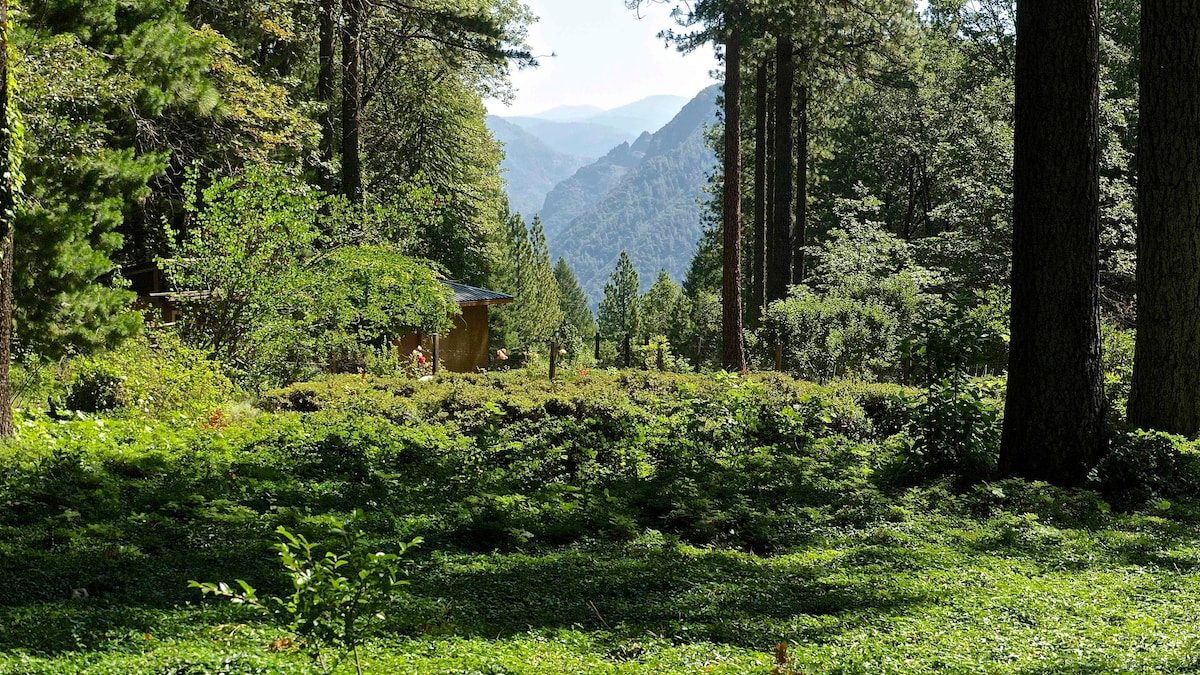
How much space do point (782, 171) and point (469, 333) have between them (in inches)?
482

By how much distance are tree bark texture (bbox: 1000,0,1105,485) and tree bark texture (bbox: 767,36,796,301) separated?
12990 millimetres

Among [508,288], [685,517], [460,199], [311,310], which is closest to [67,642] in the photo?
[685,517]

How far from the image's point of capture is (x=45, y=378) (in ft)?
34.6

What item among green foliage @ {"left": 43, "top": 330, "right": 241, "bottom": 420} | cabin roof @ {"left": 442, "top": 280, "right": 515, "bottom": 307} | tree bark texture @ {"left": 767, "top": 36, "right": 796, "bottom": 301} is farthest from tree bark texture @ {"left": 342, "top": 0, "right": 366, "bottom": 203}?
tree bark texture @ {"left": 767, "top": 36, "right": 796, "bottom": 301}

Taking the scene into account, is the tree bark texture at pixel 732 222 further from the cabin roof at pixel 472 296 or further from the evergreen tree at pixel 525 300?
the evergreen tree at pixel 525 300

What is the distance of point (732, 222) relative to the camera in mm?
18016

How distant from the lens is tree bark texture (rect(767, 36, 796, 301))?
67.3 ft

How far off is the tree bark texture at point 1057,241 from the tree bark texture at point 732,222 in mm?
9877

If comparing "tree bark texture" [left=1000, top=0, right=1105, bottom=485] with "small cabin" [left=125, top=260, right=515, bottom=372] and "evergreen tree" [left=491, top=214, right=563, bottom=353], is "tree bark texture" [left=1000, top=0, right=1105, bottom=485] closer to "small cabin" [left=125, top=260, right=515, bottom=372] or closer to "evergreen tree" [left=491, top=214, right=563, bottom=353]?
"small cabin" [left=125, top=260, right=515, bottom=372]

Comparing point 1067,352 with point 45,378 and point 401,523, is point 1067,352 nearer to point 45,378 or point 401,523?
point 401,523

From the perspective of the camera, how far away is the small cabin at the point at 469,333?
27406 millimetres

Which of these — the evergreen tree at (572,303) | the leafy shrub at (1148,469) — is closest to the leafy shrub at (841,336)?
the leafy shrub at (1148,469)

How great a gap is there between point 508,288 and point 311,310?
175 ft

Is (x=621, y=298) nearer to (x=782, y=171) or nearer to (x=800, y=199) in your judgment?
(x=800, y=199)
